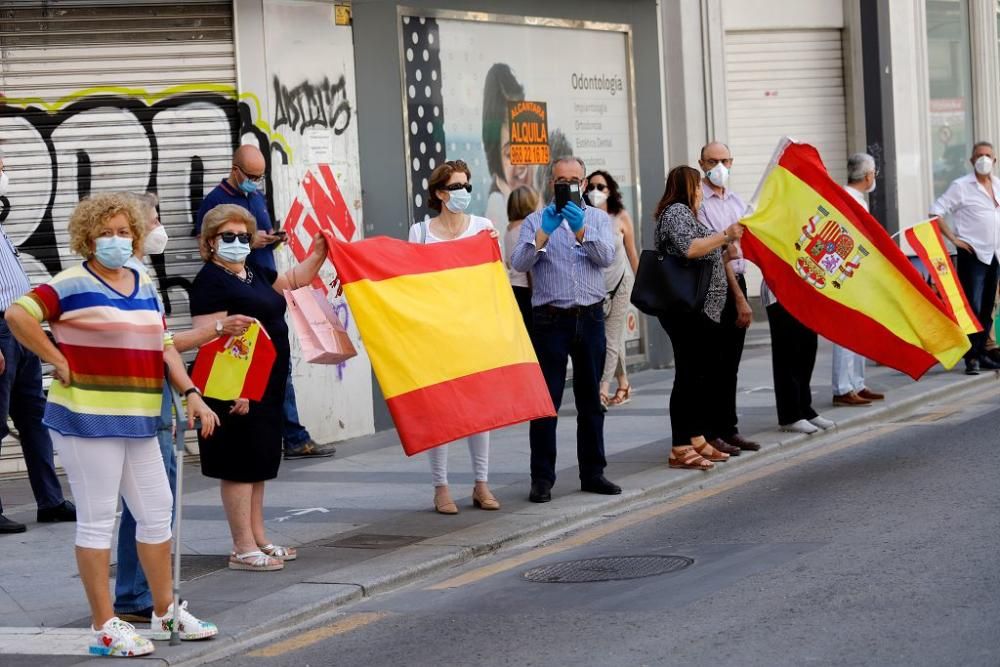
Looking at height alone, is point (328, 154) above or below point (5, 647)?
above

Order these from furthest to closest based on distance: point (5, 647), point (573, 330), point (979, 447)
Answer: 1. point (979, 447)
2. point (573, 330)
3. point (5, 647)

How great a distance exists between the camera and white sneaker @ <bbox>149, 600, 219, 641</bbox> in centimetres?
661

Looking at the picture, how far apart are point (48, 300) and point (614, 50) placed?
10.7 m

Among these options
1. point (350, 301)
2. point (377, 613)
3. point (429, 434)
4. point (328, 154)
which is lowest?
point (377, 613)

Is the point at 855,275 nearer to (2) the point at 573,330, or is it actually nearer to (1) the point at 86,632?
(2) the point at 573,330

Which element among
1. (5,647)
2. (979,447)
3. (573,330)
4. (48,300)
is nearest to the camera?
(48,300)

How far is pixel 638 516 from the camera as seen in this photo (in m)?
9.03

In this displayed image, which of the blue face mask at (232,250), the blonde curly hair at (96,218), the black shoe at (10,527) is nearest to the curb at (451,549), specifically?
the blue face mask at (232,250)

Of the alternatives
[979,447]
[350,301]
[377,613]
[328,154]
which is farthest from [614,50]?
[377,613]

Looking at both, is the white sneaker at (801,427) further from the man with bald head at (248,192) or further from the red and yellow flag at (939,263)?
the man with bald head at (248,192)

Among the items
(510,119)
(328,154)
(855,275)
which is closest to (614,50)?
(510,119)

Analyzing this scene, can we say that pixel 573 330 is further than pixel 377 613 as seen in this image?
Yes

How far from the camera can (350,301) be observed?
331 inches

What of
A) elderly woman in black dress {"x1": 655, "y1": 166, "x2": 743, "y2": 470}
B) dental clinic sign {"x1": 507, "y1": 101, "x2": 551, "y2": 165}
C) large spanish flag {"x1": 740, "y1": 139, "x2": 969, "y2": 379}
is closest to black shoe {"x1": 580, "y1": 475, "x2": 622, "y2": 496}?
elderly woman in black dress {"x1": 655, "y1": 166, "x2": 743, "y2": 470}
